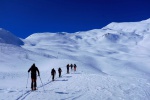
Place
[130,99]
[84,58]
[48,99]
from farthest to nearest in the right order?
[84,58], [130,99], [48,99]

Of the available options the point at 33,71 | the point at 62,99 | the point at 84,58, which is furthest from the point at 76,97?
the point at 84,58

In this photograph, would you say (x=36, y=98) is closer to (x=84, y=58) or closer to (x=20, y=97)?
(x=20, y=97)

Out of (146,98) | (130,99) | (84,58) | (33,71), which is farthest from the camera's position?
(84,58)

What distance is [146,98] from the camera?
15164 mm

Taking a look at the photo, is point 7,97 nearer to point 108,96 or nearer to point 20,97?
point 20,97

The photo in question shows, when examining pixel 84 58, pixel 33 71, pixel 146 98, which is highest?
pixel 84 58

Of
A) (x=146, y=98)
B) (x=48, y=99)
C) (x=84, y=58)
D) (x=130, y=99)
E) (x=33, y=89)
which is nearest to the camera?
(x=48, y=99)

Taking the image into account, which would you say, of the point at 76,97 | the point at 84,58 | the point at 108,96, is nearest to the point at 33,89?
the point at 76,97

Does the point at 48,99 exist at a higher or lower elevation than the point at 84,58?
lower

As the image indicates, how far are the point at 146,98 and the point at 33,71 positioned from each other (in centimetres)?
822

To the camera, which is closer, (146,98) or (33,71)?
(146,98)

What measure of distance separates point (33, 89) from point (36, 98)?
3.59 meters

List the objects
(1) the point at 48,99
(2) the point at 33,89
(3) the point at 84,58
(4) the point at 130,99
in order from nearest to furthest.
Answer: (1) the point at 48,99 < (4) the point at 130,99 < (2) the point at 33,89 < (3) the point at 84,58

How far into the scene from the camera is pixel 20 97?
13.7 metres
